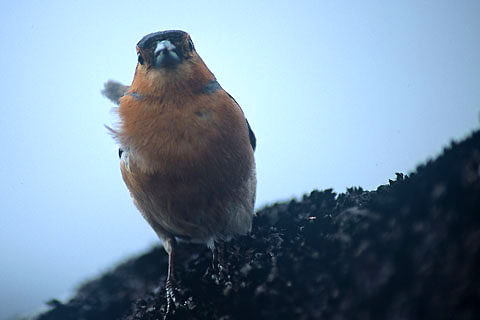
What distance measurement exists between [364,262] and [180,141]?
163 cm

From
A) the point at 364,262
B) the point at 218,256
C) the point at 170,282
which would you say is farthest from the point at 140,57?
the point at 364,262

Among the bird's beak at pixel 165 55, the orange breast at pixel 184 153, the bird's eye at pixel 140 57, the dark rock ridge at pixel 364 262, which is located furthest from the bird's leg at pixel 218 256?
the bird's eye at pixel 140 57

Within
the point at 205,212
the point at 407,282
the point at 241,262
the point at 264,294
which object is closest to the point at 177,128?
the point at 205,212

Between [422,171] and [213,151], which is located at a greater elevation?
[213,151]

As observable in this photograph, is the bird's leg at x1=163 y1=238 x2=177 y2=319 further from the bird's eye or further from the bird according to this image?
the bird's eye

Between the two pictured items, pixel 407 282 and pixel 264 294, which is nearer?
pixel 407 282

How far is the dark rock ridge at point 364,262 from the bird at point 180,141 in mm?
395

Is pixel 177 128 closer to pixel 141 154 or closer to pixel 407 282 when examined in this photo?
pixel 141 154

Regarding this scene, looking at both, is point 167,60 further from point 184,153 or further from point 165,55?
point 184,153

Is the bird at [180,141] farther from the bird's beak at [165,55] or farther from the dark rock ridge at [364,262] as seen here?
the dark rock ridge at [364,262]

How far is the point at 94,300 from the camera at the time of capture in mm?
3904

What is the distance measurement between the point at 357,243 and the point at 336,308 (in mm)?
354

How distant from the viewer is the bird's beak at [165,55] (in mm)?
3072

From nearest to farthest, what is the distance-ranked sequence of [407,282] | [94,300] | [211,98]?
1. [407,282]
2. [211,98]
3. [94,300]
